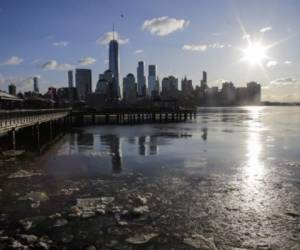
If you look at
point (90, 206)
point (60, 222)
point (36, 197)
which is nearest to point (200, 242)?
point (60, 222)

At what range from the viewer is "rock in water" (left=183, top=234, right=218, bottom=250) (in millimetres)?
10969

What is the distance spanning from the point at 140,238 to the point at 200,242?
2091mm

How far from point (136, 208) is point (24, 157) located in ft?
64.7

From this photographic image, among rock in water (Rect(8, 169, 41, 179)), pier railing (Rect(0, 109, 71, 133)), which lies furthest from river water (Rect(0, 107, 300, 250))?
pier railing (Rect(0, 109, 71, 133))

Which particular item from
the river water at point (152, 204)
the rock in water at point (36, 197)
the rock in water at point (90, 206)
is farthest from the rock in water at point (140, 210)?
the rock in water at point (36, 197)

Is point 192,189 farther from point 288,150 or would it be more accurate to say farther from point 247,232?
point 288,150

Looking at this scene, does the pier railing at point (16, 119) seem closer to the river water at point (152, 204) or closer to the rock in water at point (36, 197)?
the river water at point (152, 204)

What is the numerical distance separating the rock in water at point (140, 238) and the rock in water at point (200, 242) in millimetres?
1210

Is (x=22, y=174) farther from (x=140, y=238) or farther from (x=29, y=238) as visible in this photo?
(x=140, y=238)

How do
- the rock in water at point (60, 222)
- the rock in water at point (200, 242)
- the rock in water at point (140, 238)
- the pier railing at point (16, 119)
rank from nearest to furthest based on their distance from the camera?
1. the rock in water at point (200, 242)
2. the rock in water at point (140, 238)
3. the rock in water at point (60, 222)
4. the pier railing at point (16, 119)

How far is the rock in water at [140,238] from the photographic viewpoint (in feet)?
37.2

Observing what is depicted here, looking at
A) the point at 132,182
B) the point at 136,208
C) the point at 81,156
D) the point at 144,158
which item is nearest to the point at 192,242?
the point at 136,208

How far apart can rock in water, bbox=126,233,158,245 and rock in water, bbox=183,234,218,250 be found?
121cm

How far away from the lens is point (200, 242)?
11.3 m
